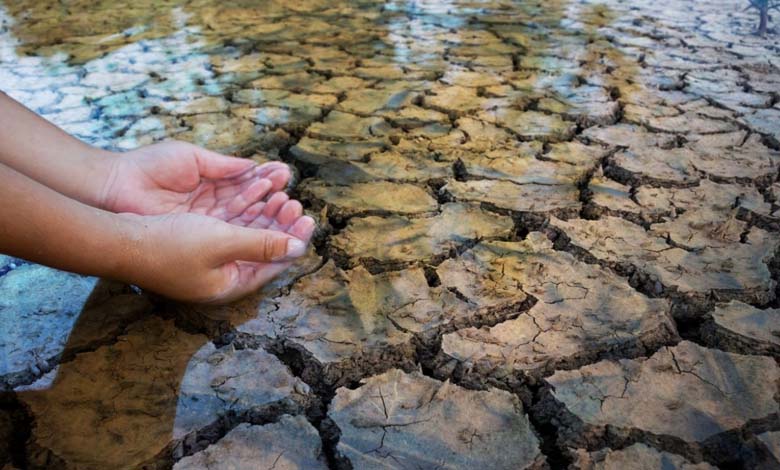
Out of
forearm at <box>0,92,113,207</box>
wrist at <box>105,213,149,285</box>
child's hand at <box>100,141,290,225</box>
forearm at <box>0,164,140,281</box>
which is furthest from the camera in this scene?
child's hand at <box>100,141,290,225</box>

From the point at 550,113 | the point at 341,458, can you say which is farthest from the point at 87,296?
the point at 550,113

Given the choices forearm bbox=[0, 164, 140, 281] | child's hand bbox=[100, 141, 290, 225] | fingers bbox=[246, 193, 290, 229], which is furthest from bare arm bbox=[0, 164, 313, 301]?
child's hand bbox=[100, 141, 290, 225]

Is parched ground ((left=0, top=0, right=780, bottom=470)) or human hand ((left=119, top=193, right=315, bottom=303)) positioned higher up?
human hand ((left=119, top=193, right=315, bottom=303))

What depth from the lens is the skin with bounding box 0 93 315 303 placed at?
1.05m

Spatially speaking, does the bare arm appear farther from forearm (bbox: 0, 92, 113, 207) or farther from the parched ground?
forearm (bbox: 0, 92, 113, 207)

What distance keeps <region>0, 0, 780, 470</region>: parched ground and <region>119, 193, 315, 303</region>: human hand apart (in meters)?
0.06

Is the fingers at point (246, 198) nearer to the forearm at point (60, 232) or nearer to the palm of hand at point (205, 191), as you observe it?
the palm of hand at point (205, 191)

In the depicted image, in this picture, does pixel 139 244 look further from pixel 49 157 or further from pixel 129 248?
pixel 49 157

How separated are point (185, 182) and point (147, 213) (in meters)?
0.12

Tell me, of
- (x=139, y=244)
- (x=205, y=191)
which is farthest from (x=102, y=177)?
(x=139, y=244)

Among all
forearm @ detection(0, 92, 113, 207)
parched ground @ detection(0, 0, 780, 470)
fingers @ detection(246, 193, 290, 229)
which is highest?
forearm @ detection(0, 92, 113, 207)

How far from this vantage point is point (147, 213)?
1.44 meters

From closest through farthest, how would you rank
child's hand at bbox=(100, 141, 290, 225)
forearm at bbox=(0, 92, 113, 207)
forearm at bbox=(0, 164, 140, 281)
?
1. forearm at bbox=(0, 164, 140, 281)
2. forearm at bbox=(0, 92, 113, 207)
3. child's hand at bbox=(100, 141, 290, 225)

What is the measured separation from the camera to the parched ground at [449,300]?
1015 millimetres
